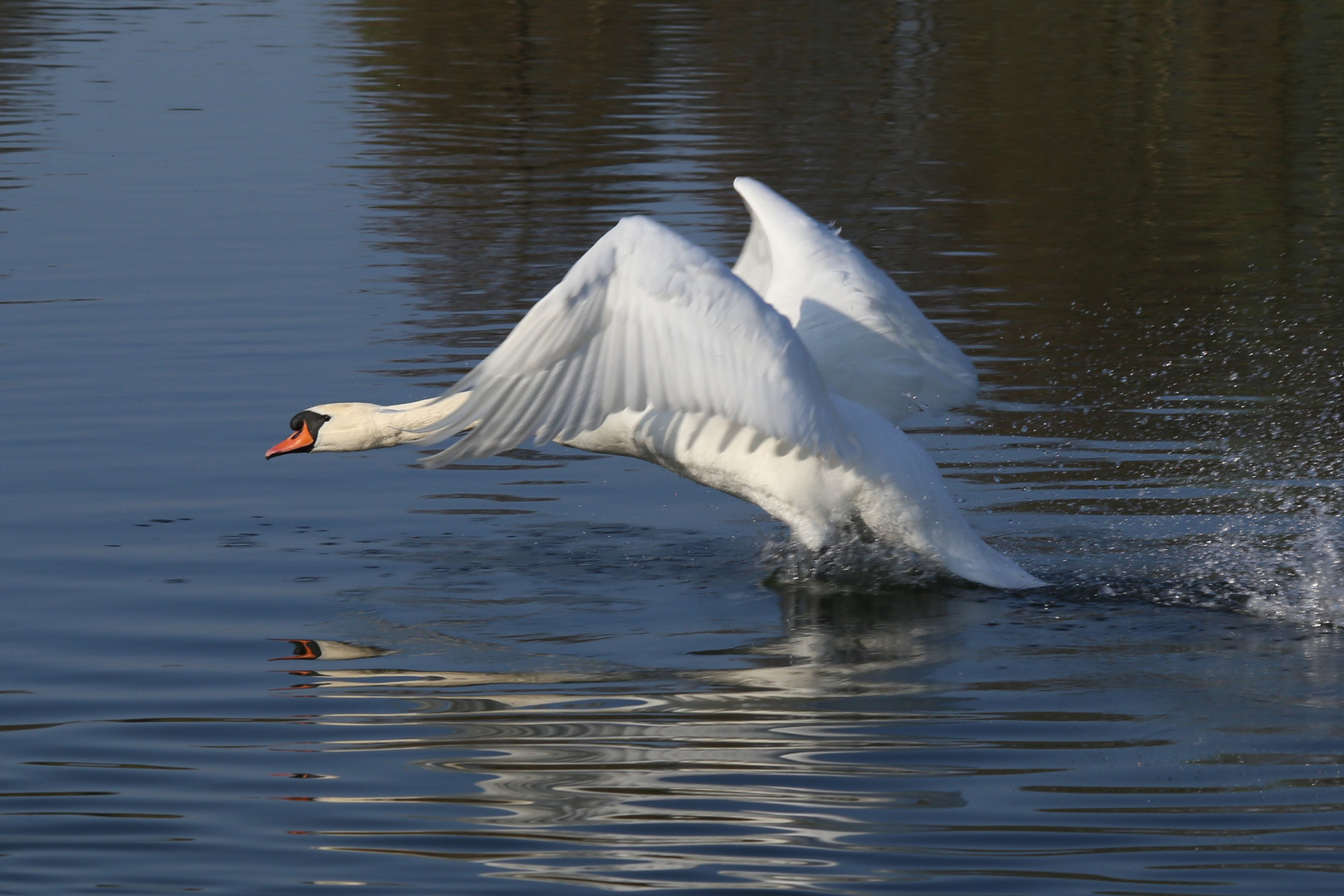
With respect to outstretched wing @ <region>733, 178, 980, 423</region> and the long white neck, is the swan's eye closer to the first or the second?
the long white neck

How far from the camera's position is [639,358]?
23.4 ft

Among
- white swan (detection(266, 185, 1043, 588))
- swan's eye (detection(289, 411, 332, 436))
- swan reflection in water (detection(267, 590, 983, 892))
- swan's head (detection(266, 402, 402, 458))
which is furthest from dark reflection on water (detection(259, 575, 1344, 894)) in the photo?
swan's eye (detection(289, 411, 332, 436))

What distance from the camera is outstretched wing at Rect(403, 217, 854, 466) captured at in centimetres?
704

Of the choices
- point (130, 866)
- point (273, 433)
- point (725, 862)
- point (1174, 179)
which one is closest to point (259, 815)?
point (130, 866)

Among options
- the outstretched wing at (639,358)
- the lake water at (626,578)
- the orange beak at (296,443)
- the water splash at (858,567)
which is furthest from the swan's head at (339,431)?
the water splash at (858,567)

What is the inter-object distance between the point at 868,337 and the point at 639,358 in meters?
2.05

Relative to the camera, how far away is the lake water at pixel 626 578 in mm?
5625

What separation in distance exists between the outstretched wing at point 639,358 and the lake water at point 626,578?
94cm

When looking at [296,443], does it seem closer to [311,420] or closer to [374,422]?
[311,420]

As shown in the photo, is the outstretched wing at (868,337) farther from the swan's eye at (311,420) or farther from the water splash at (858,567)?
the swan's eye at (311,420)

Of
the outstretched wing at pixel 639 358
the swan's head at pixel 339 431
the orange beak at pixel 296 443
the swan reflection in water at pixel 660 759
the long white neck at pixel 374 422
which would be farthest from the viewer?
the orange beak at pixel 296 443

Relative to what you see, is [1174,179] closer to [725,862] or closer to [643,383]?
[643,383]

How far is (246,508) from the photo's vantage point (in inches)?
371

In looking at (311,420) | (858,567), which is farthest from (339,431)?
(858,567)
